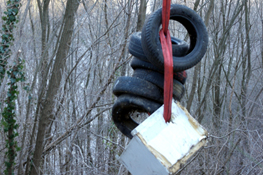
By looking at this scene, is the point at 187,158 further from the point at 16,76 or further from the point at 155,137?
the point at 16,76

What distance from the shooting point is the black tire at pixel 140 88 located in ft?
4.03

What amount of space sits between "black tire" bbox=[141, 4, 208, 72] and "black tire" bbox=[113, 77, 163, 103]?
191 mm

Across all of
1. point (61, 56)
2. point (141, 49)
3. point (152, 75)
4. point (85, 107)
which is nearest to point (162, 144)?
point (152, 75)

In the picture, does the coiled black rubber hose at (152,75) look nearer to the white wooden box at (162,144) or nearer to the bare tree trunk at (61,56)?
the white wooden box at (162,144)

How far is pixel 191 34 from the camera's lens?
124 cm

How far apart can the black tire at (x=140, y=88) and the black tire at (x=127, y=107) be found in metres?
0.02

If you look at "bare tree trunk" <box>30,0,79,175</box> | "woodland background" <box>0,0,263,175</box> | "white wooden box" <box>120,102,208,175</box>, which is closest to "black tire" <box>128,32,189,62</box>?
"white wooden box" <box>120,102,208,175</box>

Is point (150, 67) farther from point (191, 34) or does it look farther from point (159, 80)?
point (191, 34)

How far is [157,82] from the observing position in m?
1.26

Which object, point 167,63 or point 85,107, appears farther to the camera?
point 85,107

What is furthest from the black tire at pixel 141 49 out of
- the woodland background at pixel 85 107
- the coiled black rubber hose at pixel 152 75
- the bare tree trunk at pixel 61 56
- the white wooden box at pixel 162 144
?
the bare tree trunk at pixel 61 56

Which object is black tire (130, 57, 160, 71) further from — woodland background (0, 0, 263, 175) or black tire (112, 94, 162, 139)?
woodland background (0, 0, 263, 175)

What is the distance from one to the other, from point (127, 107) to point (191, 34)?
0.47 meters

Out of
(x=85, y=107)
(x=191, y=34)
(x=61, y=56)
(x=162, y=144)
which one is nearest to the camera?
(x=162, y=144)
